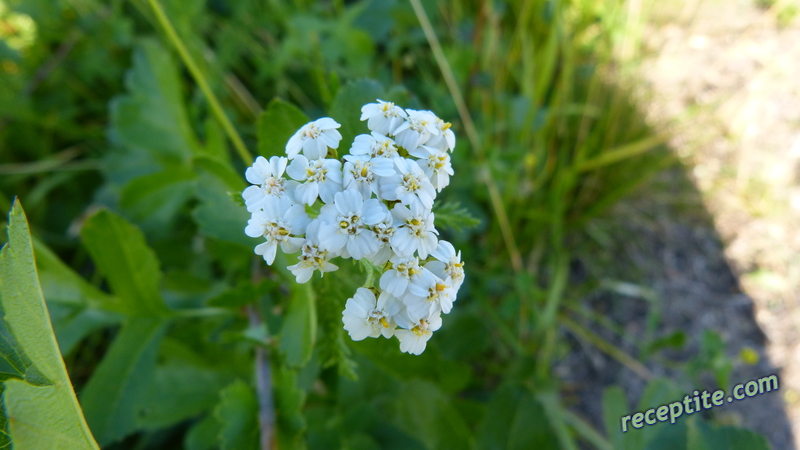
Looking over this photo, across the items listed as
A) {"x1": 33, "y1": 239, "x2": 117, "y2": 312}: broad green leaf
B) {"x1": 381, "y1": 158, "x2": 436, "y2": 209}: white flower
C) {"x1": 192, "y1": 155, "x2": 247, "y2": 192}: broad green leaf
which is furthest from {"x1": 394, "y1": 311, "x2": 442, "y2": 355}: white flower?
{"x1": 33, "y1": 239, "x2": 117, "y2": 312}: broad green leaf

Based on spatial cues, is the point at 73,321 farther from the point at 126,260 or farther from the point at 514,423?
the point at 514,423

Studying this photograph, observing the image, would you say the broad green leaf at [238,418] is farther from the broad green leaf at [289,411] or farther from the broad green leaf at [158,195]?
the broad green leaf at [158,195]

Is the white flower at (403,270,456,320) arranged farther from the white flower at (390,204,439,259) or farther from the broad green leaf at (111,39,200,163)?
the broad green leaf at (111,39,200,163)

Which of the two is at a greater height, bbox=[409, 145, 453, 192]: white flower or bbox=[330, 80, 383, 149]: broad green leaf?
bbox=[330, 80, 383, 149]: broad green leaf

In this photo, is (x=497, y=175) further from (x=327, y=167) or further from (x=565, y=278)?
(x=327, y=167)

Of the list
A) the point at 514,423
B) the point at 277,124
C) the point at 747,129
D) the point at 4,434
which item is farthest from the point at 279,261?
the point at 747,129

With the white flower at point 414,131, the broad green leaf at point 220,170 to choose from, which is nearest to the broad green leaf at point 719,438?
the white flower at point 414,131

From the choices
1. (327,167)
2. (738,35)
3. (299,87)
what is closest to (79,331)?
(327,167)
